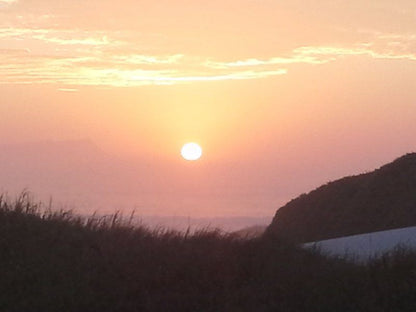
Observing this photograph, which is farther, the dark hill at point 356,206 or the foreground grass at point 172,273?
the dark hill at point 356,206

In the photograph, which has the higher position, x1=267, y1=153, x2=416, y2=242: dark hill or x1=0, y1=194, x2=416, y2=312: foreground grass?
x1=267, y1=153, x2=416, y2=242: dark hill

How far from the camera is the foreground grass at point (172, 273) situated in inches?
460

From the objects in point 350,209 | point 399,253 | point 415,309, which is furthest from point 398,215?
point 415,309

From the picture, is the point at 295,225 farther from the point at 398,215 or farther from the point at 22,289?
the point at 22,289

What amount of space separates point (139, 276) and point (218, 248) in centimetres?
186

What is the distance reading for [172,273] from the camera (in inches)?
499

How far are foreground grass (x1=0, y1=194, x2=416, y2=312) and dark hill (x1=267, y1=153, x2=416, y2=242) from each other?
11.2 metres

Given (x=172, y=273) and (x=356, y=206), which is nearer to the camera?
(x=172, y=273)

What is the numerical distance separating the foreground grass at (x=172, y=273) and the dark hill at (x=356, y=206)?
11.2m

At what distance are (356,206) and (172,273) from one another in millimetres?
15862

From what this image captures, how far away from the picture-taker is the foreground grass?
11695mm

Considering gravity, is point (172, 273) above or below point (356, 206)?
below

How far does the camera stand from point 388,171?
95.9 feet

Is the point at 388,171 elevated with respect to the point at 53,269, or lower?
elevated
